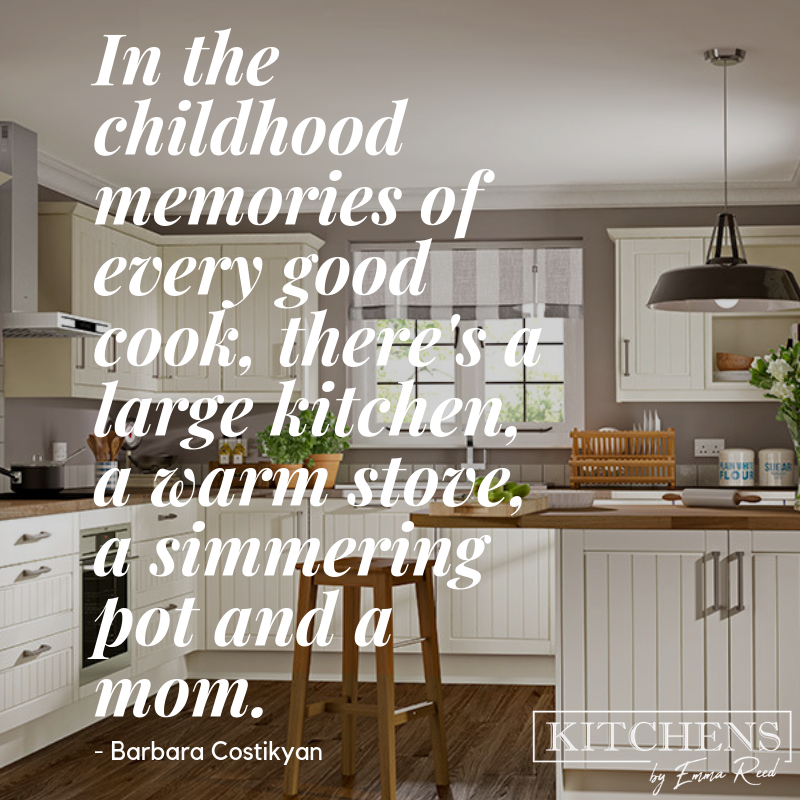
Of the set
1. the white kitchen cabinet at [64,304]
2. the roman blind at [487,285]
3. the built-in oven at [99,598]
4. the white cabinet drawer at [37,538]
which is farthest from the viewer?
the roman blind at [487,285]

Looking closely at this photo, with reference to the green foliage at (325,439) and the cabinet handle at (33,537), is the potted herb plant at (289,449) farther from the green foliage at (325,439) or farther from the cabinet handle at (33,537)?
the cabinet handle at (33,537)

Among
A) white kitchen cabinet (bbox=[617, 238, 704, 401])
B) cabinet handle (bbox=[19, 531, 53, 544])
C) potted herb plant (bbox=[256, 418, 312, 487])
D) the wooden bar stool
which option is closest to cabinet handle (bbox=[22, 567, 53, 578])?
cabinet handle (bbox=[19, 531, 53, 544])

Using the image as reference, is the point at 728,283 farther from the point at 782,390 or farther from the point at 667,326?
the point at 667,326

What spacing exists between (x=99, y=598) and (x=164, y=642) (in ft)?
2.32

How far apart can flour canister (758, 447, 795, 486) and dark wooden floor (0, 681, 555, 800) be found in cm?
177

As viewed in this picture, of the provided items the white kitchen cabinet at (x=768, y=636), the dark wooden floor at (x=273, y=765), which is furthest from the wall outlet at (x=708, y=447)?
the white kitchen cabinet at (x=768, y=636)

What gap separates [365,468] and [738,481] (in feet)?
6.45

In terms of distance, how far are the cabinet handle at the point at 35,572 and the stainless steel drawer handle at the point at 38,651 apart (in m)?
0.26

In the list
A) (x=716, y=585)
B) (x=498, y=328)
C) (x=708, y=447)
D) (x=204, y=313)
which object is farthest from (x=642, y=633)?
(x=204, y=313)

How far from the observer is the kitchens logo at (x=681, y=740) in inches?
133

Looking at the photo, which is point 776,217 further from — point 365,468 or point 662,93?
point 365,468

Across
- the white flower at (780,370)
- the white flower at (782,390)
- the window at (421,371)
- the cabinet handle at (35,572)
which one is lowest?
the cabinet handle at (35,572)

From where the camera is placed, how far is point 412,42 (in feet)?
12.7

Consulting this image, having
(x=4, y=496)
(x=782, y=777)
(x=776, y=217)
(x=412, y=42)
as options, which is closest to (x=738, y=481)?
(x=776, y=217)
